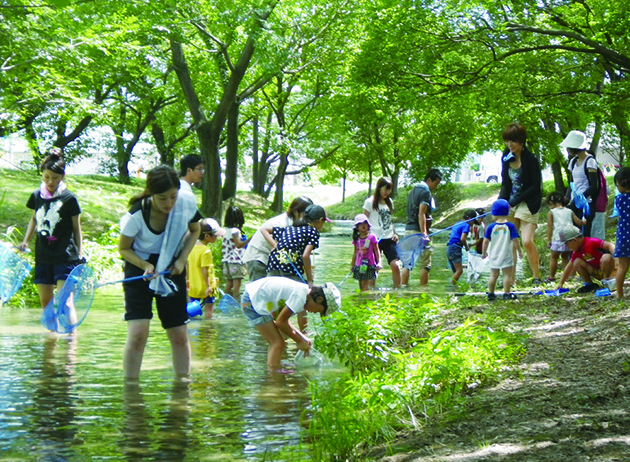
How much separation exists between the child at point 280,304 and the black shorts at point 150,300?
1.02 m

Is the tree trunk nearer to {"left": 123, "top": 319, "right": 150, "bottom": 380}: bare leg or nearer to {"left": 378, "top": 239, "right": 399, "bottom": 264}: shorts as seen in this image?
{"left": 378, "top": 239, "right": 399, "bottom": 264}: shorts

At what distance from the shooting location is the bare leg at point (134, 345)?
20.5 feet

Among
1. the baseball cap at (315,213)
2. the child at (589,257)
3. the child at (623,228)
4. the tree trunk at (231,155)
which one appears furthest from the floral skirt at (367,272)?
the tree trunk at (231,155)

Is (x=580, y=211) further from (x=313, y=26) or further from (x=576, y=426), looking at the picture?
(x=313, y=26)

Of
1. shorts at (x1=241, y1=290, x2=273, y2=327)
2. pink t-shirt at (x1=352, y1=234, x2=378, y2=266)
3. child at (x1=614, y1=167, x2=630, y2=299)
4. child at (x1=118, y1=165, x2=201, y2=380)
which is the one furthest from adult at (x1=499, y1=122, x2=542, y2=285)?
child at (x1=118, y1=165, x2=201, y2=380)

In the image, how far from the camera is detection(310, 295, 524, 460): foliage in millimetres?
4715

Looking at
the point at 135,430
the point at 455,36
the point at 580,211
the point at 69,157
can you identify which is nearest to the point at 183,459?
the point at 135,430

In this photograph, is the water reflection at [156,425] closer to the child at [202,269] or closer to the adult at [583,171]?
the child at [202,269]

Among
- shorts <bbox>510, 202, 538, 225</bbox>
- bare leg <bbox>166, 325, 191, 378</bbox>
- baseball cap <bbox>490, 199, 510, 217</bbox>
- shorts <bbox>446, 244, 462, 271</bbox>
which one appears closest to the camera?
bare leg <bbox>166, 325, 191, 378</bbox>

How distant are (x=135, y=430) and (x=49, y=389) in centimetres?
151

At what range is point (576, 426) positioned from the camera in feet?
14.2

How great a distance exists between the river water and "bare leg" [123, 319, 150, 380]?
6.2 inches

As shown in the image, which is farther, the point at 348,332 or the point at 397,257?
the point at 397,257

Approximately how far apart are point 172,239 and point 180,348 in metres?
0.96
